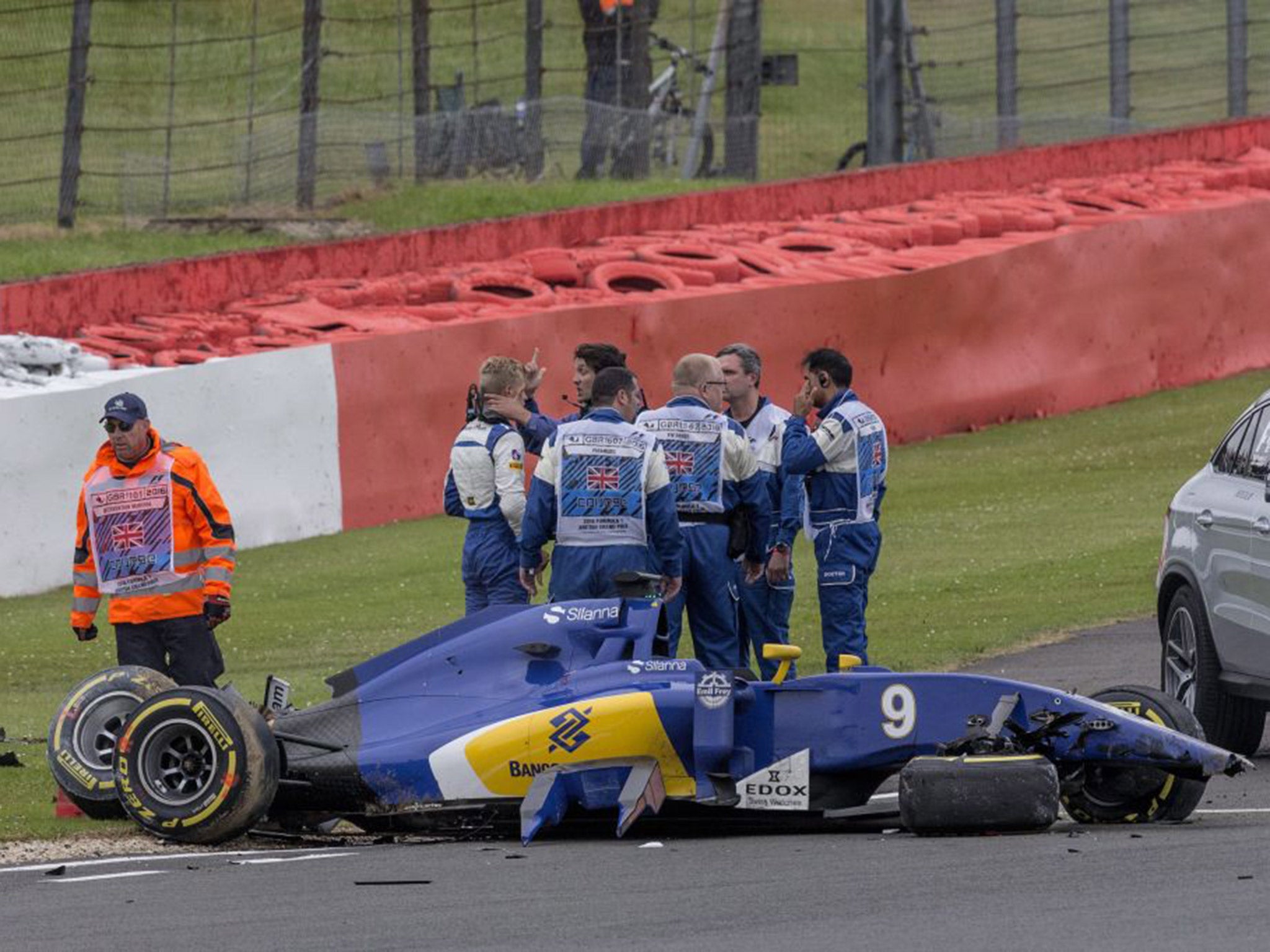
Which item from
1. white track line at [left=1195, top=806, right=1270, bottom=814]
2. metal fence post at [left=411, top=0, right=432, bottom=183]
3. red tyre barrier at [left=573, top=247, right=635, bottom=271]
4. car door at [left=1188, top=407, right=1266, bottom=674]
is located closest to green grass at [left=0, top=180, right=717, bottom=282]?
metal fence post at [left=411, top=0, right=432, bottom=183]

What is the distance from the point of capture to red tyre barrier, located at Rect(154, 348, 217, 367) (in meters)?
19.8

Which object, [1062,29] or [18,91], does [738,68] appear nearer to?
[1062,29]

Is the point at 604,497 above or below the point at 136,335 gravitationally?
below

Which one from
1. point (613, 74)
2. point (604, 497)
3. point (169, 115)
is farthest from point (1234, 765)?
point (613, 74)

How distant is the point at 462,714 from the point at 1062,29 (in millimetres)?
23690

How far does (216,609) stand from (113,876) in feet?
9.22

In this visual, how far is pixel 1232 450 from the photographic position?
11.6 meters

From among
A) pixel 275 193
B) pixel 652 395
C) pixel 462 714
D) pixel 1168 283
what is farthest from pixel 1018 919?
pixel 275 193

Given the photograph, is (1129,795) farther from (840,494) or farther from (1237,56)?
(1237,56)

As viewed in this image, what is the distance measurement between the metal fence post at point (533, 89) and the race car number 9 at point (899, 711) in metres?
18.5

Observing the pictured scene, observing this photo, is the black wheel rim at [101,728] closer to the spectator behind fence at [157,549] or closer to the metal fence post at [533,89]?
the spectator behind fence at [157,549]

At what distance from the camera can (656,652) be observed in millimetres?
10250

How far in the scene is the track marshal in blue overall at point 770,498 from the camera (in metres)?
12.8

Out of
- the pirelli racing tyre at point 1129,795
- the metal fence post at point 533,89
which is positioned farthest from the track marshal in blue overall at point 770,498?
the metal fence post at point 533,89
